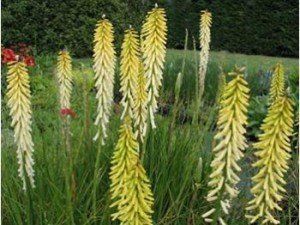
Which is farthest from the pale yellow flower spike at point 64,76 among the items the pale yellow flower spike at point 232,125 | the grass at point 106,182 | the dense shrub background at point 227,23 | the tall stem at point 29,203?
the dense shrub background at point 227,23

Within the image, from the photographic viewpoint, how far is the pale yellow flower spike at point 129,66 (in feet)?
10.1

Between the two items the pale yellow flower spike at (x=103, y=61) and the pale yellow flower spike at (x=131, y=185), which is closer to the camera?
the pale yellow flower spike at (x=131, y=185)

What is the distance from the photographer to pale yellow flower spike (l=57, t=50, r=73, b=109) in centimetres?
353

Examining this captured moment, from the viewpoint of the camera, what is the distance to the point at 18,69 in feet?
9.72

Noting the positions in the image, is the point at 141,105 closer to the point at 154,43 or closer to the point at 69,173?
the point at 154,43

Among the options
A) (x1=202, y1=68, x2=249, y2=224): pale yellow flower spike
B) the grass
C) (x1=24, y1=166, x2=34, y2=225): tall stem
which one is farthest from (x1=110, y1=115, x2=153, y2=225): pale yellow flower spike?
(x1=24, y1=166, x2=34, y2=225): tall stem

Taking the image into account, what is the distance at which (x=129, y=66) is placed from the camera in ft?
10.2

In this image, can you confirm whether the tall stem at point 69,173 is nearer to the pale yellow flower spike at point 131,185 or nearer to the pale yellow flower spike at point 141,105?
the pale yellow flower spike at point 141,105

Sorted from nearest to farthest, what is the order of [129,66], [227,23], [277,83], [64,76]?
[129,66] → [277,83] → [64,76] → [227,23]

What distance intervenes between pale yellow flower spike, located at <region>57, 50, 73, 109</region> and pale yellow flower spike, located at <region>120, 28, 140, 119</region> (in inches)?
18.2

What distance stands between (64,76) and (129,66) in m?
0.62

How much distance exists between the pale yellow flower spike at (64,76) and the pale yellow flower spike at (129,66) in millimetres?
463

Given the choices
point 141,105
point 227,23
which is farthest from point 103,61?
point 227,23

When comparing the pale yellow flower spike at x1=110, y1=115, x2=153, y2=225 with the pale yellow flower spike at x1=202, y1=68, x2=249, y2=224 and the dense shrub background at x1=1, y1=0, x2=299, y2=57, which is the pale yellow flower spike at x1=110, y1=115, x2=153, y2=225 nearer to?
the pale yellow flower spike at x1=202, y1=68, x2=249, y2=224
